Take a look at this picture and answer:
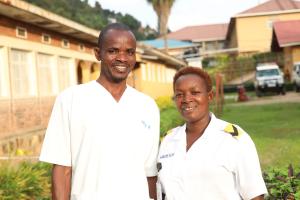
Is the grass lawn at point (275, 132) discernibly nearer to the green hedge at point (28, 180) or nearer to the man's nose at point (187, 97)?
the green hedge at point (28, 180)

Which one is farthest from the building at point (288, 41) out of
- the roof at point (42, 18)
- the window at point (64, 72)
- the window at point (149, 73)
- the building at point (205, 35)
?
the building at point (205, 35)

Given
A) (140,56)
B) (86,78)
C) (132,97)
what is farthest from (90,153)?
(140,56)

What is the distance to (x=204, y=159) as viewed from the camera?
2.78m

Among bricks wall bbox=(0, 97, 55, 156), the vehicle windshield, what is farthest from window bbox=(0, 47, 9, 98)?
the vehicle windshield

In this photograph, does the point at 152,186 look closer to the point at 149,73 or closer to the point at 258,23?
the point at 149,73

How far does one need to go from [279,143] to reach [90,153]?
1003 cm

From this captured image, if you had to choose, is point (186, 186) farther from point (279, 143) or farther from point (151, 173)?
point (279, 143)

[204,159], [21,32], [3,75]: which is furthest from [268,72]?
[204,159]

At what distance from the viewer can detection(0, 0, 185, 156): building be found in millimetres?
13086

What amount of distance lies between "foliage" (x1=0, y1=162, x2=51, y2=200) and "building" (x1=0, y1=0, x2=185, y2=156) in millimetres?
2747

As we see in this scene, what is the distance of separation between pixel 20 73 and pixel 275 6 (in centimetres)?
4626

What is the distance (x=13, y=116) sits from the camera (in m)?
13.6

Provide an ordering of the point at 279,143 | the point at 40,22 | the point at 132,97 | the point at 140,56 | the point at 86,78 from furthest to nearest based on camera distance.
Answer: the point at 140,56 → the point at 86,78 → the point at 40,22 → the point at 279,143 → the point at 132,97

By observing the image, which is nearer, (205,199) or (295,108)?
(205,199)
